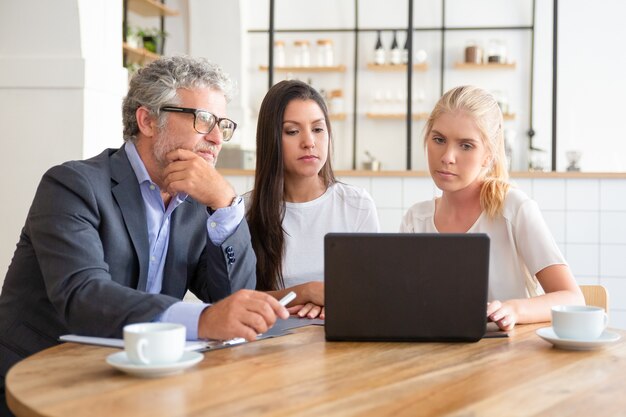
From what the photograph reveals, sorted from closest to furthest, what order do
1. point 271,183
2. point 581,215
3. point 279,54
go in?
point 271,183 < point 581,215 < point 279,54

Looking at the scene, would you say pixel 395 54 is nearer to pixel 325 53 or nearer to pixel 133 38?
pixel 325 53

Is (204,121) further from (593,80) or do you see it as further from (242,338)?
(593,80)

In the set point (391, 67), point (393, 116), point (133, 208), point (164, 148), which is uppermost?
point (391, 67)

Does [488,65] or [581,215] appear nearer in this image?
[581,215]

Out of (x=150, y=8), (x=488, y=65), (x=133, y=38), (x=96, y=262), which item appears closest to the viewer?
(x=96, y=262)

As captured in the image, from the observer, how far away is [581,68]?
25.3 ft

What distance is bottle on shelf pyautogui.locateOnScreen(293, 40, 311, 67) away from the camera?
7.89m

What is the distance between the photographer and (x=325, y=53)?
26.1 feet

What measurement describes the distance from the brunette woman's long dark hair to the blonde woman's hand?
87 cm

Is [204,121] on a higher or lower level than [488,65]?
lower

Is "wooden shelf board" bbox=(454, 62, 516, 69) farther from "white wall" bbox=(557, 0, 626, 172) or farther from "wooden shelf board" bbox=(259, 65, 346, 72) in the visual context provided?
"wooden shelf board" bbox=(259, 65, 346, 72)

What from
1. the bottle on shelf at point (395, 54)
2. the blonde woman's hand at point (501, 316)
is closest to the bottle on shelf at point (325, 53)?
the bottle on shelf at point (395, 54)

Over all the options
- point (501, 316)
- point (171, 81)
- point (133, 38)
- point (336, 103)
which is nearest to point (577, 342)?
point (501, 316)

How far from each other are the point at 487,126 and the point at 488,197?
0.58 feet
